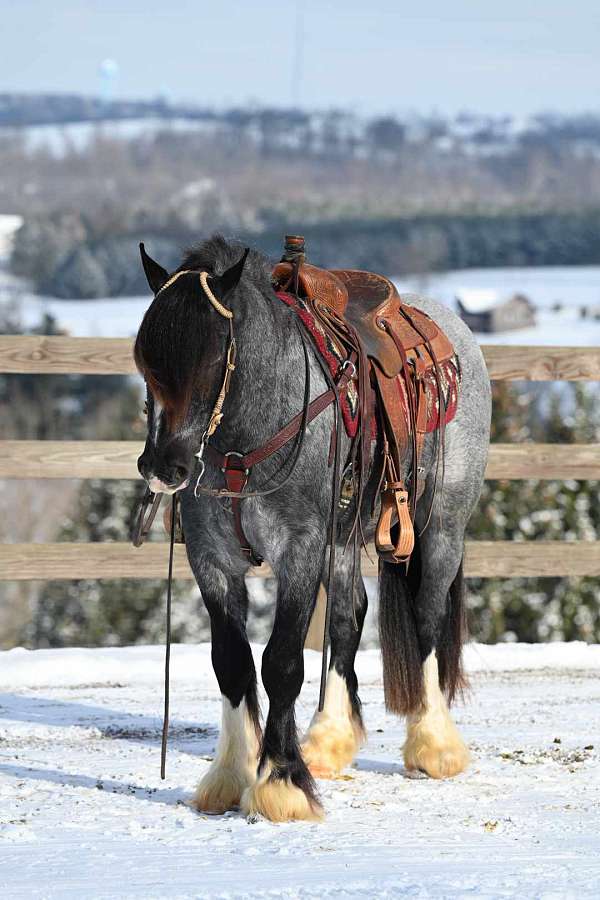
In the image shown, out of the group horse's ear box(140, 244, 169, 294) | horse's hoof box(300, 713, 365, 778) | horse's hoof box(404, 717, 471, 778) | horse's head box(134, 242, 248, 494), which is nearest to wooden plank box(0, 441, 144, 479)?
horse's hoof box(300, 713, 365, 778)

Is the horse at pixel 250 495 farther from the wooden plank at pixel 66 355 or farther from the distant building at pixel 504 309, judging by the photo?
the distant building at pixel 504 309

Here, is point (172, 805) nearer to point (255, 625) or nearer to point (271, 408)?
point (271, 408)

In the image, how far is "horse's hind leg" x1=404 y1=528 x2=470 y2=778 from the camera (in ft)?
15.0

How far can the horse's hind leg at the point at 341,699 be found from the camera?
4566 millimetres

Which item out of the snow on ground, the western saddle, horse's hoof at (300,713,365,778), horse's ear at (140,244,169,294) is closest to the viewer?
the snow on ground

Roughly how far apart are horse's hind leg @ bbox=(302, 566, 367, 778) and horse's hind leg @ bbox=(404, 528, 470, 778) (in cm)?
21

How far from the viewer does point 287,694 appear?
3910 millimetres

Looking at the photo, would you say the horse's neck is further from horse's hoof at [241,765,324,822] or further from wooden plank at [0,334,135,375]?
wooden plank at [0,334,135,375]

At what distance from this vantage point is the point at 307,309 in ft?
13.7

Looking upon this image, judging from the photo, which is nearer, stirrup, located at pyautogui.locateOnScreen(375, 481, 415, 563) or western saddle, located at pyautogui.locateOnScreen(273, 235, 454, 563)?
western saddle, located at pyautogui.locateOnScreen(273, 235, 454, 563)

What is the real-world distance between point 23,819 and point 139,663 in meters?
2.53

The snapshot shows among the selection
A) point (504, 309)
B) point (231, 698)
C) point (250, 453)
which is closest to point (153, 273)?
point (250, 453)

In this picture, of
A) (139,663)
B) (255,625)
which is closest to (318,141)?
(255,625)

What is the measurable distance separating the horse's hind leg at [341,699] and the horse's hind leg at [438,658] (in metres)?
0.21
